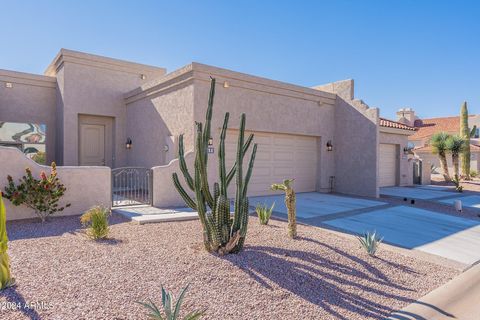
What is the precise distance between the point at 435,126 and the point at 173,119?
34.9 m

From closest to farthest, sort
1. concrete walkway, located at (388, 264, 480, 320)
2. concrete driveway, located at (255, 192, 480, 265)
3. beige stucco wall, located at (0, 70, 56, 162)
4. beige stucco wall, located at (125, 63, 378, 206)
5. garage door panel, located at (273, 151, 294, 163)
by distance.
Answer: concrete walkway, located at (388, 264, 480, 320)
concrete driveway, located at (255, 192, 480, 265)
beige stucco wall, located at (125, 63, 378, 206)
beige stucco wall, located at (0, 70, 56, 162)
garage door panel, located at (273, 151, 294, 163)

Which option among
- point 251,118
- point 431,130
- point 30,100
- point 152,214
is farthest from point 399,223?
point 431,130

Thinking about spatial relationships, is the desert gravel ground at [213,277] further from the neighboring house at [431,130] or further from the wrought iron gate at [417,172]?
the neighboring house at [431,130]

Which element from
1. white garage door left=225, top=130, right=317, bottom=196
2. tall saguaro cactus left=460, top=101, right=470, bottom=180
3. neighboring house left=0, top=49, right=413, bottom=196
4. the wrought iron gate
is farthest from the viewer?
tall saguaro cactus left=460, top=101, right=470, bottom=180

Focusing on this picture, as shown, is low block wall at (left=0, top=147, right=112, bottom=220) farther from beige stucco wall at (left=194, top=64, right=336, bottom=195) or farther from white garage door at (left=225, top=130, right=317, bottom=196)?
white garage door at (left=225, top=130, right=317, bottom=196)

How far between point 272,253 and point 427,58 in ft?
47.0

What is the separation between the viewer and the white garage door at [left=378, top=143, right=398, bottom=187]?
674 inches

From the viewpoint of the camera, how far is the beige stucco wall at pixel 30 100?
1238 cm

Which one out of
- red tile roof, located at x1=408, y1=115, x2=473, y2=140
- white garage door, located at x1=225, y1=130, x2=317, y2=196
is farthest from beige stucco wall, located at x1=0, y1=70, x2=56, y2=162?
red tile roof, located at x1=408, y1=115, x2=473, y2=140

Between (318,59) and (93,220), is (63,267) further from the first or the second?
(318,59)

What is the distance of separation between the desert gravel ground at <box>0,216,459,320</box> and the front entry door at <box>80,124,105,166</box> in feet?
25.1

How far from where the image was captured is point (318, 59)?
16.4m

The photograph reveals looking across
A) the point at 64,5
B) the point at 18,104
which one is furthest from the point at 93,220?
the point at 18,104

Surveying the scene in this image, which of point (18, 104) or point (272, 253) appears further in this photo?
point (18, 104)
